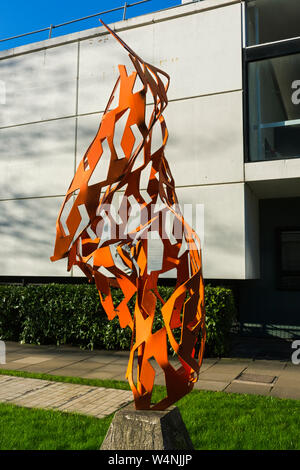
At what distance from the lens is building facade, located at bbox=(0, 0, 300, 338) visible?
29.2 feet

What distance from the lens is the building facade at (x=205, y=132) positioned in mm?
8914

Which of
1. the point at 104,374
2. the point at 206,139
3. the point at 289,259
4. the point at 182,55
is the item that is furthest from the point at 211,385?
the point at 182,55

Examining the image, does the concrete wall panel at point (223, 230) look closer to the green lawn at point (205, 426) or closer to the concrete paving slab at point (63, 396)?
the green lawn at point (205, 426)

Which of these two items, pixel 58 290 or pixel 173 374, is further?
pixel 58 290

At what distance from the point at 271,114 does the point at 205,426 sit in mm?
7471

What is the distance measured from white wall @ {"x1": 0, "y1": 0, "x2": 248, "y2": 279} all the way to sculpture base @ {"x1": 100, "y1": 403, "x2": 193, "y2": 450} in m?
5.67

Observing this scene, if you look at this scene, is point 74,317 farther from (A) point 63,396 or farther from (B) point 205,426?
(B) point 205,426

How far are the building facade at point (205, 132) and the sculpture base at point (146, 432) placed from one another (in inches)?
224

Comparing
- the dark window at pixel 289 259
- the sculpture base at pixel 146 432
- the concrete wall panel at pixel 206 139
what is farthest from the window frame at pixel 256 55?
the sculpture base at pixel 146 432

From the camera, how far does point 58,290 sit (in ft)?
30.1

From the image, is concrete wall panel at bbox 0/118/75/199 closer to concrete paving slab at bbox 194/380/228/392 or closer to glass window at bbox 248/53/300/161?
glass window at bbox 248/53/300/161
